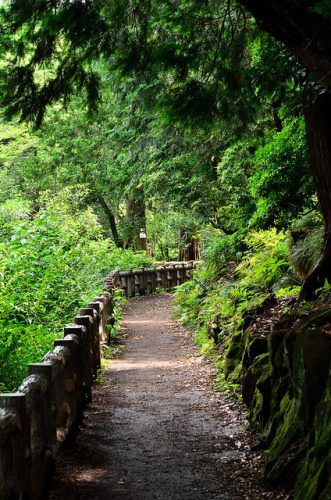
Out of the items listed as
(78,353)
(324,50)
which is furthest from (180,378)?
(324,50)

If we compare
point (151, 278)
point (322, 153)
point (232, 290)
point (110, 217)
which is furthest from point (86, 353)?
point (110, 217)

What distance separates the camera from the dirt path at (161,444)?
17.9ft

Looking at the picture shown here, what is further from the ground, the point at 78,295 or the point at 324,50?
the point at 324,50

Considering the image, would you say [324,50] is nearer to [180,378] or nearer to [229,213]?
[180,378]

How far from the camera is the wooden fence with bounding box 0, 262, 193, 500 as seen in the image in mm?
3939

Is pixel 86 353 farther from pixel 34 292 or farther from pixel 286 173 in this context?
pixel 286 173

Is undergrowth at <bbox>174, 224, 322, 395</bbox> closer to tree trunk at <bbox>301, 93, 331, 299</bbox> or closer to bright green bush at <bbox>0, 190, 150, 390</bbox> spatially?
tree trunk at <bbox>301, 93, 331, 299</bbox>

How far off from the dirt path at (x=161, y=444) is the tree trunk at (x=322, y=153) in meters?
2.33

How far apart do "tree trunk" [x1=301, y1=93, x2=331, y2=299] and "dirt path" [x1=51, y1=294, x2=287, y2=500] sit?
2.33 m

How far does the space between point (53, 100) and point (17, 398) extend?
509 centimetres

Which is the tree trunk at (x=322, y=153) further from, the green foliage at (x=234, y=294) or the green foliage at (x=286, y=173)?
the green foliage at (x=234, y=294)

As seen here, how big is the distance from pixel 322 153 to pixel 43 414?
4.19 metres

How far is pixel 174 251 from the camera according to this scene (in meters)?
47.9

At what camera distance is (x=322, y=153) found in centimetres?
693
